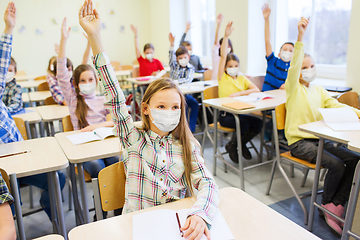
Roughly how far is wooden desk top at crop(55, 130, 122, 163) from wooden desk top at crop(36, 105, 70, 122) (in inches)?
26.9

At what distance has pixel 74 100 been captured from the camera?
2.27 m

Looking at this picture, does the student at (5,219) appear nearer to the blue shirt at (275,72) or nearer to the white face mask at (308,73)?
the white face mask at (308,73)

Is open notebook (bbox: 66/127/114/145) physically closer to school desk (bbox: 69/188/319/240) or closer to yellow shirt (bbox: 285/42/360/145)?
school desk (bbox: 69/188/319/240)

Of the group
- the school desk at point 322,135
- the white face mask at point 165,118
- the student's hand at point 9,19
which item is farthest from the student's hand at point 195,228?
the student's hand at point 9,19

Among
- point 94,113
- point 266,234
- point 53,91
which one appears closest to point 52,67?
point 53,91

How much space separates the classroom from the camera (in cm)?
100

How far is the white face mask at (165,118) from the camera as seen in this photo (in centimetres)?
119

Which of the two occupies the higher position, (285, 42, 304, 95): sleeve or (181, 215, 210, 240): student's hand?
(285, 42, 304, 95): sleeve

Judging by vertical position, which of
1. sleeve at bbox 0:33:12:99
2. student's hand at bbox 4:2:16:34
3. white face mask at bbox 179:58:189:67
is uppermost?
student's hand at bbox 4:2:16:34

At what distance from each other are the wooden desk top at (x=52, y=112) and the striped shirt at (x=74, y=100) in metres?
0.29

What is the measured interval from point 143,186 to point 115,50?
23.1 ft

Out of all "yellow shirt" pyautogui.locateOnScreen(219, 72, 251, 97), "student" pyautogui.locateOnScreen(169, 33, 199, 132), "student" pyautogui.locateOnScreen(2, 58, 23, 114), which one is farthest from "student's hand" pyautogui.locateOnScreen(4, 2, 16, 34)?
"student" pyautogui.locateOnScreen(169, 33, 199, 132)

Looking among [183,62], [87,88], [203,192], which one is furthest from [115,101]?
[183,62]

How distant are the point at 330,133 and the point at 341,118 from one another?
302mm
